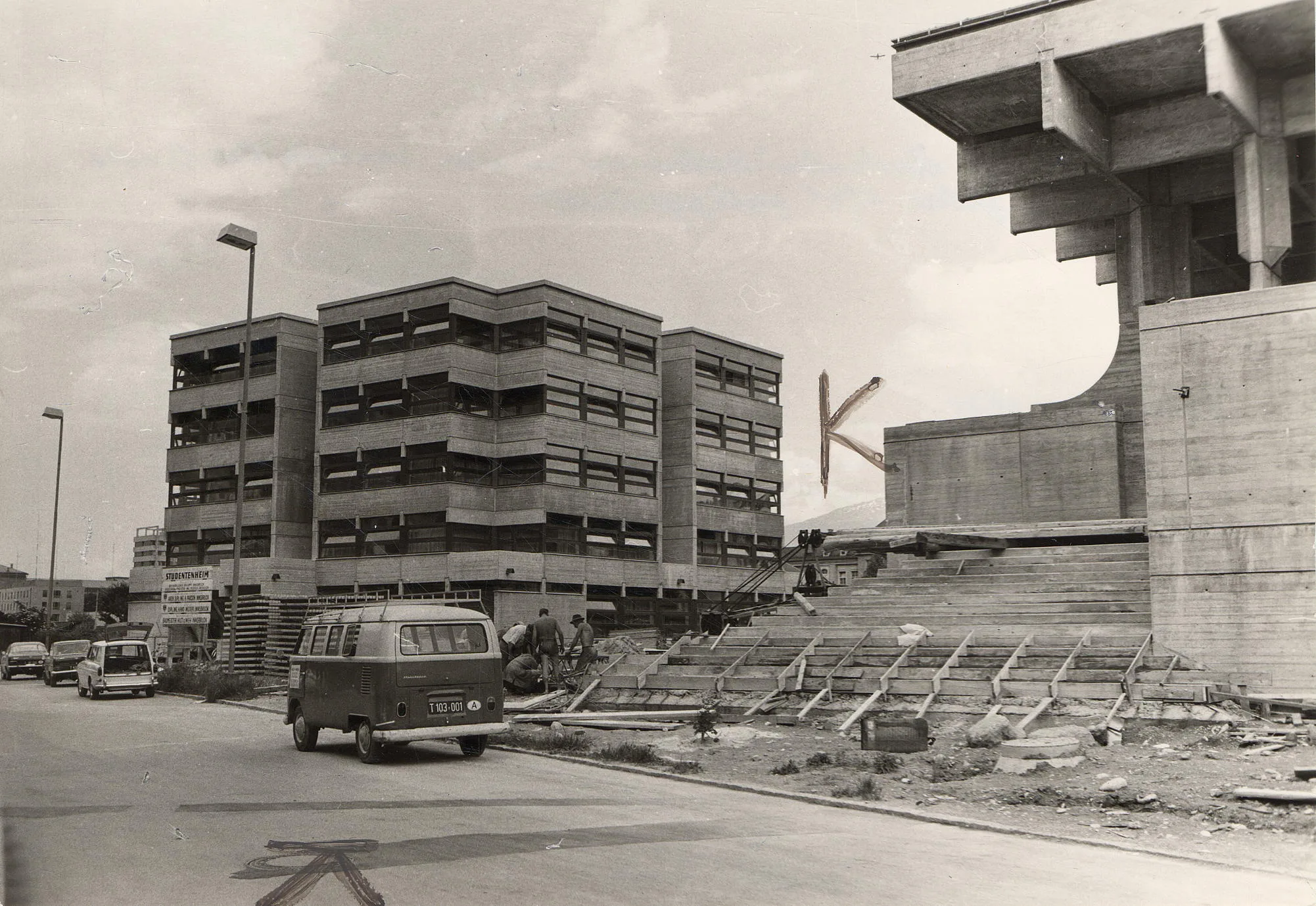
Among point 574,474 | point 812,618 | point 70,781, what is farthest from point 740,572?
point 70,781

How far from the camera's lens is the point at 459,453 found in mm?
50312

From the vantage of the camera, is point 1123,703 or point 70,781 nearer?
point 70,781

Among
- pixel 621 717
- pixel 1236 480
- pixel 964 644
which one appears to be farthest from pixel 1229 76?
pixel 621 717

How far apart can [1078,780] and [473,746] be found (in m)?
7.96

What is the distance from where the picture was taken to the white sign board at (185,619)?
32.7m

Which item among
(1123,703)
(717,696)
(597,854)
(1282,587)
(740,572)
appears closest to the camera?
(597,854)

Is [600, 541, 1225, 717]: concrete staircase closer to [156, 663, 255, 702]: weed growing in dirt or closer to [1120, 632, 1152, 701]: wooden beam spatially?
[1120, 632, 1152, 701]: wooden beam

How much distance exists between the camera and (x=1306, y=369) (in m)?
18.0

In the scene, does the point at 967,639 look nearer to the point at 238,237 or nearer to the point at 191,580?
the point at 238,237

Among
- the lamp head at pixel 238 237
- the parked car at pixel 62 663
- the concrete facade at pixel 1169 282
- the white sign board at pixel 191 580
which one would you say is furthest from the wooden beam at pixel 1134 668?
the parked car at pixel 62 663

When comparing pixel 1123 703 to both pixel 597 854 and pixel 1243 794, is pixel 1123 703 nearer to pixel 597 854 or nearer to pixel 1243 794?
pixel 1243 794

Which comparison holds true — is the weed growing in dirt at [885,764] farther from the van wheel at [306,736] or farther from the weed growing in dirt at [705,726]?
the van wheel at [306,736]

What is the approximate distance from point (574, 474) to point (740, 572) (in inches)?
515

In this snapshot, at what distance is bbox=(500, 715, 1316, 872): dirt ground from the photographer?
998 centimetres
